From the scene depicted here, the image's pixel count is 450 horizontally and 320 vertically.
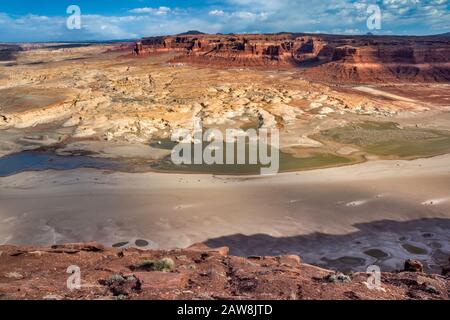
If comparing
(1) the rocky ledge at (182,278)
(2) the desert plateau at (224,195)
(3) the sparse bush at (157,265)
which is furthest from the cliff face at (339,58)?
(3) the sparse bush at (157,265)

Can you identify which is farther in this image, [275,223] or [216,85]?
[216,85]

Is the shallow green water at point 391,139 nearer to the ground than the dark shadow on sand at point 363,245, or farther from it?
farther from it

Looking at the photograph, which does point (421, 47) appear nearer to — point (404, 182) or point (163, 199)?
point (404, 182)

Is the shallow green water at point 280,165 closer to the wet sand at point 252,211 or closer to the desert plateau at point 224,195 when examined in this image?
the desert plateau at point 224,195

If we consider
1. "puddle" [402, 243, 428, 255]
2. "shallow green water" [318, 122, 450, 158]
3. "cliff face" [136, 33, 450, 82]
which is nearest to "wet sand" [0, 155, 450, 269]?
"puddle" [402, 243, 428, 255]

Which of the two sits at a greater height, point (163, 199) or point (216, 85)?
point (216, 85)
